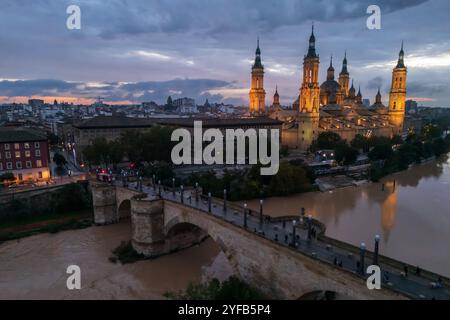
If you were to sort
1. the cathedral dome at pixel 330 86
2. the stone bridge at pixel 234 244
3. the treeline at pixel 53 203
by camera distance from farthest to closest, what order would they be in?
the cathedral dome at pixel 330 86 < the treeline at pixel 53 203 < the stone bridge at pixel 234 244

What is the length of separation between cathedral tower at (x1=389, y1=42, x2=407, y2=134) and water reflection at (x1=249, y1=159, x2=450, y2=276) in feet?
136

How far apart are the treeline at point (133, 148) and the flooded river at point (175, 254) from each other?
12026 mm

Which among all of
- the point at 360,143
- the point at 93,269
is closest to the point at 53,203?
the point at 93,269

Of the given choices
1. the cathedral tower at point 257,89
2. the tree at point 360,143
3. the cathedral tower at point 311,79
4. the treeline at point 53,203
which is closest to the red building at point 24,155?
the treeline at point 53,203

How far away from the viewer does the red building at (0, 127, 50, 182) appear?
1307 inches

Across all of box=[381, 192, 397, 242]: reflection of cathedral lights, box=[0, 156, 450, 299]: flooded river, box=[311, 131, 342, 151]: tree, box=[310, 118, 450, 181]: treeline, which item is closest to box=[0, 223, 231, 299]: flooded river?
box=[0, 156, 450, 299]: flooded river

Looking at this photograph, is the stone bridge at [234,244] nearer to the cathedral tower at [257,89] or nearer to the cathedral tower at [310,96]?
the cathedral tower at [310,96]

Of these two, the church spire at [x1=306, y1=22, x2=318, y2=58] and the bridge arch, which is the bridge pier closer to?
the bridge arch

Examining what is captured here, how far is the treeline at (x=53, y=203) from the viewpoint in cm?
2805

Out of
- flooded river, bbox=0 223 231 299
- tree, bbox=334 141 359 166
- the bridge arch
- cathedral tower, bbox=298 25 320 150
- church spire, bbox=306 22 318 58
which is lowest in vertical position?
flooded river, bbox=0 223 231 299

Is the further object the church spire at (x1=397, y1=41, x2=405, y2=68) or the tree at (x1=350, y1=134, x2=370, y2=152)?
the church spire at (x1=397, y1=41, x2=405, y2=68)

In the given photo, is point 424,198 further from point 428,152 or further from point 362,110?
point 362,110
